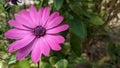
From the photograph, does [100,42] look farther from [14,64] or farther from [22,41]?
[22,41]

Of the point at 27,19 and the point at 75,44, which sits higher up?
the point at 27,19

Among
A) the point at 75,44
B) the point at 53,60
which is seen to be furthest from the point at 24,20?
the point at 75,44

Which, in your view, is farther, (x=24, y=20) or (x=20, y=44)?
(x=24, y=20)

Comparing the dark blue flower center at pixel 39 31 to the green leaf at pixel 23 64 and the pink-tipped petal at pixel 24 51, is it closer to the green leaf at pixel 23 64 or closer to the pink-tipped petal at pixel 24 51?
the pink-tipped petal at pixel 24 51

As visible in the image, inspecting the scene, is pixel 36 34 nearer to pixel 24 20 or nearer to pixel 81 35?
pixel 24 20

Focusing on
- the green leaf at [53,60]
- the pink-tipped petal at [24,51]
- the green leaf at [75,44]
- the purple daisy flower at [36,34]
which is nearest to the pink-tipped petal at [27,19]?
the purple daisy flower at [36,34]

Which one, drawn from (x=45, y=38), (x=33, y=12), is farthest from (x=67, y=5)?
(x=45, y=38)

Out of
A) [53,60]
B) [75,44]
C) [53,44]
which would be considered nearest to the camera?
[53,44]

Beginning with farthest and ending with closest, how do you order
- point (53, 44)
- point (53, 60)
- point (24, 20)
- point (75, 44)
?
point (75, 44) → point (53, 60) → point (24, 20) → point (53, 44)
